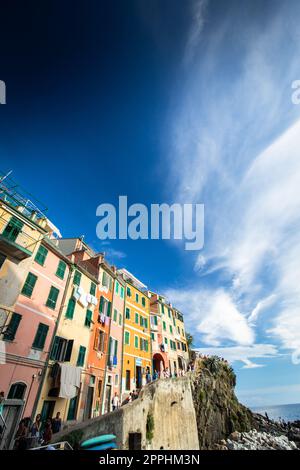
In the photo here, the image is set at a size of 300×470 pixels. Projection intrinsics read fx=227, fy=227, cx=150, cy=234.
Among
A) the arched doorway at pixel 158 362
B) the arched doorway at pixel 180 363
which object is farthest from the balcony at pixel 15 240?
the arched doorway at pixel 180 363

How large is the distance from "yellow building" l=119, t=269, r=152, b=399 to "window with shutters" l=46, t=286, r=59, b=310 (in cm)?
1167

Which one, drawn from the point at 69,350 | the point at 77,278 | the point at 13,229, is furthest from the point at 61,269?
the point at 69,350

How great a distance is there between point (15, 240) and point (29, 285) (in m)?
3.35

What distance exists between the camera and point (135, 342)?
28.3m

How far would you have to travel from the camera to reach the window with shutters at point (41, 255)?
57.4 feet

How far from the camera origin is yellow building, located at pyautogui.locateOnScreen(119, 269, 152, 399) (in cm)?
A: 2528

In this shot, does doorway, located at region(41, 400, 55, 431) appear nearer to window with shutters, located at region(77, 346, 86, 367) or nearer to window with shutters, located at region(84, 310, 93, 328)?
window with shutters, located at region(77, 346, 86, 367)

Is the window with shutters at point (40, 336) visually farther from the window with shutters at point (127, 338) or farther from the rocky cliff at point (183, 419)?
the window with shutters at point (127, 338)

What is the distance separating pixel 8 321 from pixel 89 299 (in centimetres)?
823

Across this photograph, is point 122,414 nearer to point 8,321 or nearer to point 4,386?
point 4,386

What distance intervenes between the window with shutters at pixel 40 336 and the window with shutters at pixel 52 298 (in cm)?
156

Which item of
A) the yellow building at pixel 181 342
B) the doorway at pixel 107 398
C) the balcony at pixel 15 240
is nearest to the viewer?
the balcony at pixel 15 240

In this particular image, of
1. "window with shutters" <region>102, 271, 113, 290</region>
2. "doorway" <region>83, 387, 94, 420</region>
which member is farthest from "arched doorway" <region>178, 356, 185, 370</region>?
"doorway" <region>83, 387, 94, 420</region>
